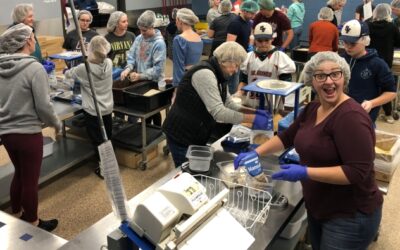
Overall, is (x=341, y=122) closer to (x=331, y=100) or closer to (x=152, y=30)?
(x=331, y=100)

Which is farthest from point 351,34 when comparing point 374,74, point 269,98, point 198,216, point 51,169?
point 51,169

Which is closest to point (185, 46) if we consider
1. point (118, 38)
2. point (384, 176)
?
point (118, 38)

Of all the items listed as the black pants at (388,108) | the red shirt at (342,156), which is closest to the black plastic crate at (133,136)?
the red shirt at (342,156)

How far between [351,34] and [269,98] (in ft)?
2.10

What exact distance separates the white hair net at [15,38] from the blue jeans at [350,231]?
190 centimetres

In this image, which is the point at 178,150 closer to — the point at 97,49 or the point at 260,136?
the point at 260,136

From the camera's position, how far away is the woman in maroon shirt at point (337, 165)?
1386 mm

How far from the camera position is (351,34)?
2459 mm

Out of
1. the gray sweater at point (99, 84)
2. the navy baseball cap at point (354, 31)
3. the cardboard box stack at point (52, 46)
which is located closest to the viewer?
the navy baseball cap at point (354, 31)

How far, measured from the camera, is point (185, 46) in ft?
12.1

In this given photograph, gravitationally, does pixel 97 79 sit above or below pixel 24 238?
above

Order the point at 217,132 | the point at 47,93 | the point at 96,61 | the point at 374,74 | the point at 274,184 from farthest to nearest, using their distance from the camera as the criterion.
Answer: the point at 96,61, the point at 217,132, the point at 374,74, the point at 47,93, the point at 274,184

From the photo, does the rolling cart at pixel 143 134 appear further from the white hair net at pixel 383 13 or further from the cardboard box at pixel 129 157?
the white hair net at pixel 383 13

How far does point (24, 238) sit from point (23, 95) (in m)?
0.88
